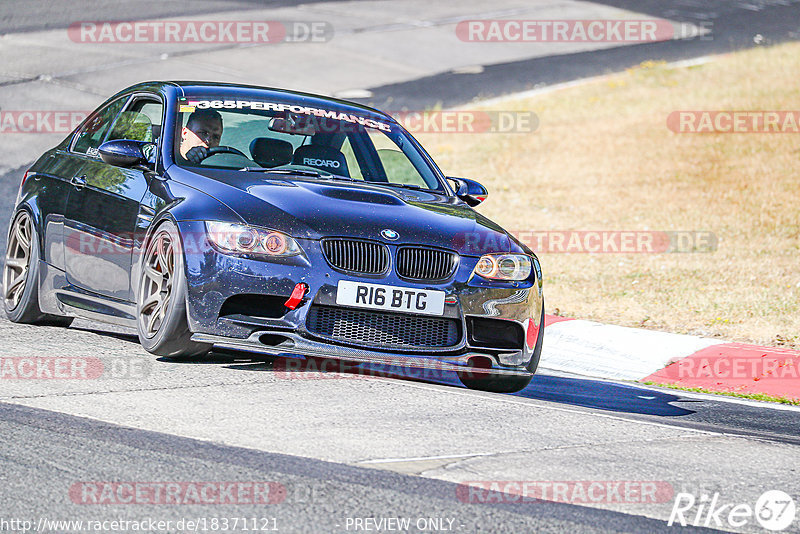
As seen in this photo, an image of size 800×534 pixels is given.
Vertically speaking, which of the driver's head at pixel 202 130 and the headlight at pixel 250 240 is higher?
the driver's head at pixel 202 130

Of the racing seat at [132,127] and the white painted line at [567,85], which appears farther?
the white painted line at [567,85]

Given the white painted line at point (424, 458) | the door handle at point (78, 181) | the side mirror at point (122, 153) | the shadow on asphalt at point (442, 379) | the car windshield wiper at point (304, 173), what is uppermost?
the side mirror at point (122, 153)

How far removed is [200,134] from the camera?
24.5ft

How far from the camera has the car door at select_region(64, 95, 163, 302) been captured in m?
7.04

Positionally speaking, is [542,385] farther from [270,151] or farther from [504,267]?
[270,151]

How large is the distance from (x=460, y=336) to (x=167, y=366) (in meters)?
1.62

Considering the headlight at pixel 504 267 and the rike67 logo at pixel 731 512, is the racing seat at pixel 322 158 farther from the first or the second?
the rike67 logo at pixel 731 512

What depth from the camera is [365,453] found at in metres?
5.23

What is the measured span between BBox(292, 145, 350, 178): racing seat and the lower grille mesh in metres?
1.53

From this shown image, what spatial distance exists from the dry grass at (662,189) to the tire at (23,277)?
176 inches

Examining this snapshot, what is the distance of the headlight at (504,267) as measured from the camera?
21.9 ft

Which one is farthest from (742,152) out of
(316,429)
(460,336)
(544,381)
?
(316,429)

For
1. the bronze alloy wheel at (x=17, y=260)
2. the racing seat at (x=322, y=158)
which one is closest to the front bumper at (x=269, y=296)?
the racing seat at (x=322, y=158)

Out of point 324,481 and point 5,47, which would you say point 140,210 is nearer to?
point 324,481
